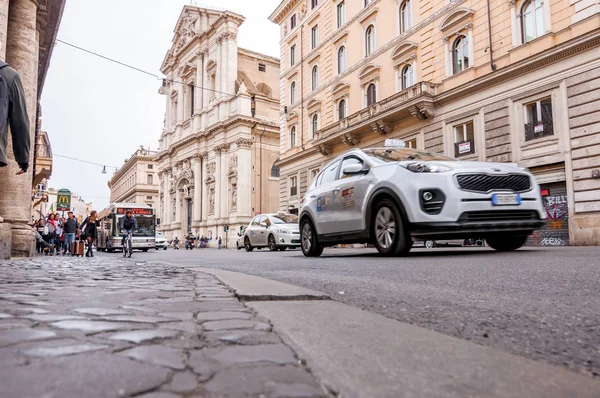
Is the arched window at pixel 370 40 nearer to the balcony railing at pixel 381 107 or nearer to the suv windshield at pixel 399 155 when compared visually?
the balcony railing at pixel 381 107

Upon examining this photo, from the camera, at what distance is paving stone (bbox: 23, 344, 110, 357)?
1429 mm

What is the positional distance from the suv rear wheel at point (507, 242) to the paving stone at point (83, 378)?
23.5 feet

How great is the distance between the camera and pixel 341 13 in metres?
27.5

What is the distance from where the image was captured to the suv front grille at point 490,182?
6574mm

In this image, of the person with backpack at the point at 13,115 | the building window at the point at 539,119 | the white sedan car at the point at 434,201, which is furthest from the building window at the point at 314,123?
the person with backpack at the point at 13,115

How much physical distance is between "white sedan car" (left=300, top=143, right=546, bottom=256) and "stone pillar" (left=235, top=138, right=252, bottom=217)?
33.7m

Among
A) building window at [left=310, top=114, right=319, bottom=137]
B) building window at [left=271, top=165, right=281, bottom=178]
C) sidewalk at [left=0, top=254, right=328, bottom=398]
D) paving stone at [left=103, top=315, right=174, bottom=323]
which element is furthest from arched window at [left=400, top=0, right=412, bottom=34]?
building window at [left=271, top=165, right=281, bottom=178]

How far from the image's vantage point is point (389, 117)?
21219mm

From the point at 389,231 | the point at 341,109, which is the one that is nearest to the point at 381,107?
the point at 341,109

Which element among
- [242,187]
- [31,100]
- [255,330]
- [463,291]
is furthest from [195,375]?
[242,187]

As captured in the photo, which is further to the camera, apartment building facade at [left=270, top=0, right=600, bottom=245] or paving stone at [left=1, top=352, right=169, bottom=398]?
apartment building facade at [left=270, top=0, right=600, bottom=245]

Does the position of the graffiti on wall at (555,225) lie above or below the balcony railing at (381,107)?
below

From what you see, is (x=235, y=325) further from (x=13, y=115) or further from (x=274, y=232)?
(x=274, y=232)

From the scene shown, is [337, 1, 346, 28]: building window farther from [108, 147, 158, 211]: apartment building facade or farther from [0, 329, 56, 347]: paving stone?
[108, 147, 158, 211]: apartment building facade
